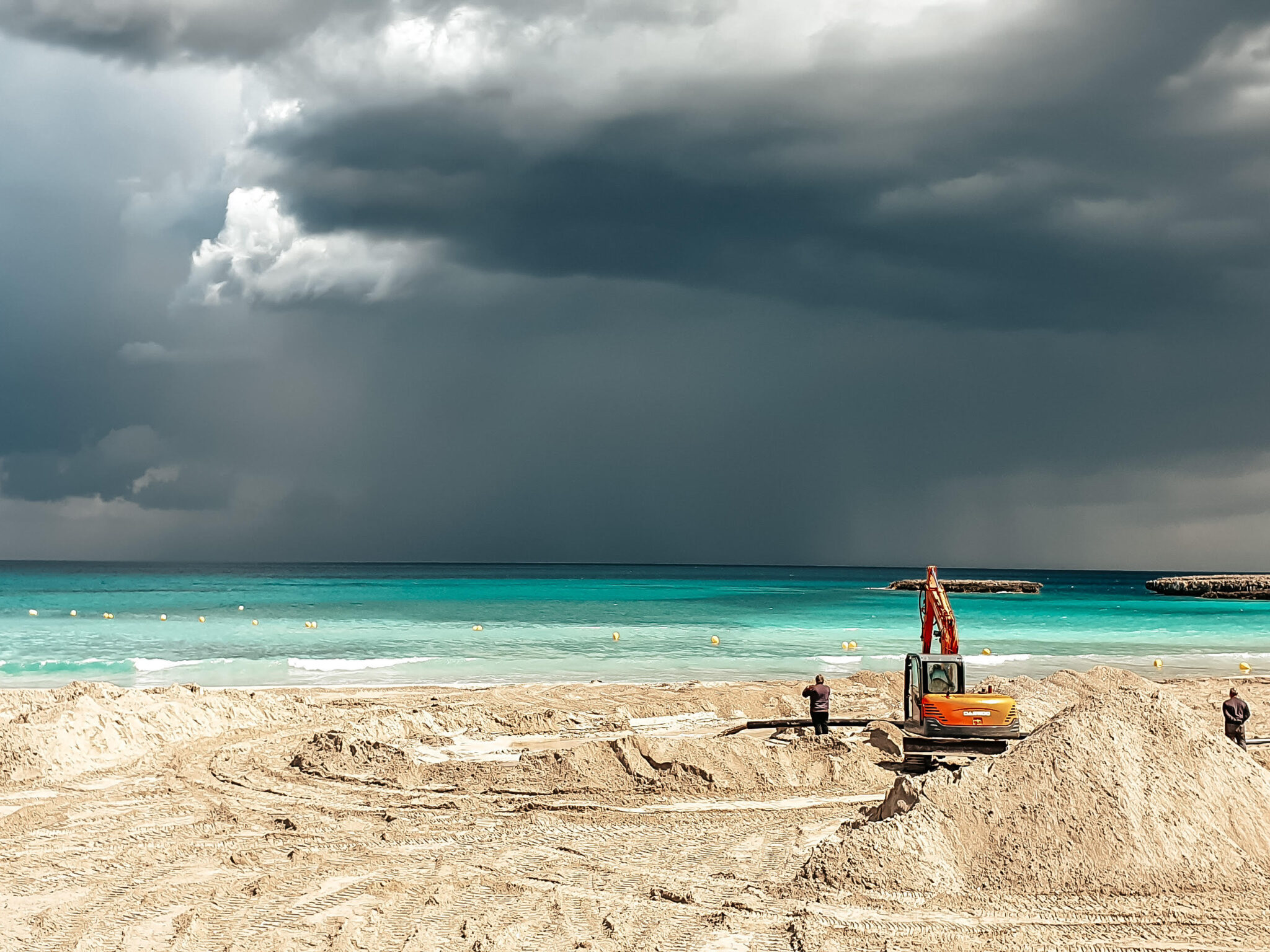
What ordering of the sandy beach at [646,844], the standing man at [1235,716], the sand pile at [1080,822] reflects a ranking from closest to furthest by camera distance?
the sandy beach at [646,844], the sand pile at [1080,822], the standing man at [1235,716]

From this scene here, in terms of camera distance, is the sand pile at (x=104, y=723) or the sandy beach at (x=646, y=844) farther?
the sand pile at (x=104, y=723)

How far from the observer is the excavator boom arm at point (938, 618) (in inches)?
620

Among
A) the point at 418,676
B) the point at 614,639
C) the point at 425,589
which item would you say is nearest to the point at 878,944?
the point at 418,676

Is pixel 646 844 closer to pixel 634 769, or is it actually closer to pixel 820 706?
pixel 634 769

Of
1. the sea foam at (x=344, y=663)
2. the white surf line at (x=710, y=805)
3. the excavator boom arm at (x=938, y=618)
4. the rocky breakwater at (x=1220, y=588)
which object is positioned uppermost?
the excavator boom arm at (x=938, y=618)

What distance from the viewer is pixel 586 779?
564 inches

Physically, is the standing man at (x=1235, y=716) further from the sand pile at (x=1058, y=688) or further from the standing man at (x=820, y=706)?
the standing man at (x=820, y=706)

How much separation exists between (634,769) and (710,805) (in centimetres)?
164

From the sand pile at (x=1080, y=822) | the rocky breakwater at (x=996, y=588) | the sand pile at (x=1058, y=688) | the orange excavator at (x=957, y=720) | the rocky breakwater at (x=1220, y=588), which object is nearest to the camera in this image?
the sand pile at (x=1080, y=822)

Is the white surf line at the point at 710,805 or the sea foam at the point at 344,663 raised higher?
the white surf line at the point at 710,805

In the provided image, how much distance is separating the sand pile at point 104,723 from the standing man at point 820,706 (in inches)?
457

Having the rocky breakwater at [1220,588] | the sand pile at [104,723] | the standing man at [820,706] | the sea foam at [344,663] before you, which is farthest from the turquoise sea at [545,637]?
the rocky breakwater at [1220,588]

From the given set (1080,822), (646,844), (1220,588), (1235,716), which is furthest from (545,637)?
(1220,588)

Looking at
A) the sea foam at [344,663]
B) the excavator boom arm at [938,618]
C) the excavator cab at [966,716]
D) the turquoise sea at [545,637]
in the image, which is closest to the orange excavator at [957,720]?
the excavator cab at [966,716]
